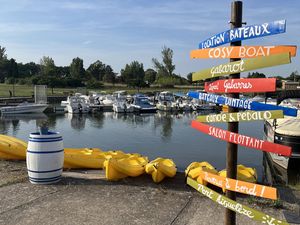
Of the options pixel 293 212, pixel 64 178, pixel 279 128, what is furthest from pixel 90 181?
pixel 279 128

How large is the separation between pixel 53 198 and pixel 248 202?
3.36m

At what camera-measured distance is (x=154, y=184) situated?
752 cm

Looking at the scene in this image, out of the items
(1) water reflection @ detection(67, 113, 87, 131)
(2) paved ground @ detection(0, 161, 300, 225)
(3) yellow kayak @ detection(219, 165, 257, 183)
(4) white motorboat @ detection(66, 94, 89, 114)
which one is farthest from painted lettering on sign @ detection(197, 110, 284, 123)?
(4) white motorboat @ detection(66, 94, 89, 114)

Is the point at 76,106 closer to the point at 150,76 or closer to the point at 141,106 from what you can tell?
the point at 141,106

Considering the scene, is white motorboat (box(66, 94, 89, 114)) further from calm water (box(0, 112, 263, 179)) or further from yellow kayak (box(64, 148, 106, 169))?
yellow kayak (box(64, 148, 106, 169))

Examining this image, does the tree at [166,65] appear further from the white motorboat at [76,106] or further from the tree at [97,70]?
the white motorboat at [76,106]

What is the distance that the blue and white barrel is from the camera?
7281mm

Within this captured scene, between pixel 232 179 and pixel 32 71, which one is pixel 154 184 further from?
pixel 32 71

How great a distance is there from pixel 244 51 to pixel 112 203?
371 cm

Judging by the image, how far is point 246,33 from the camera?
12.1ft

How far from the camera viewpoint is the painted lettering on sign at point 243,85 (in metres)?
3.52

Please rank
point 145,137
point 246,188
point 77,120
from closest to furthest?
point 246,188
point 145,137
point 77,120

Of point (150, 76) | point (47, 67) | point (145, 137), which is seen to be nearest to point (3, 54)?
point (47, 67)

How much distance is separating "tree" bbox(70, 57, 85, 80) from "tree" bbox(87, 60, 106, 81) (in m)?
7.45
